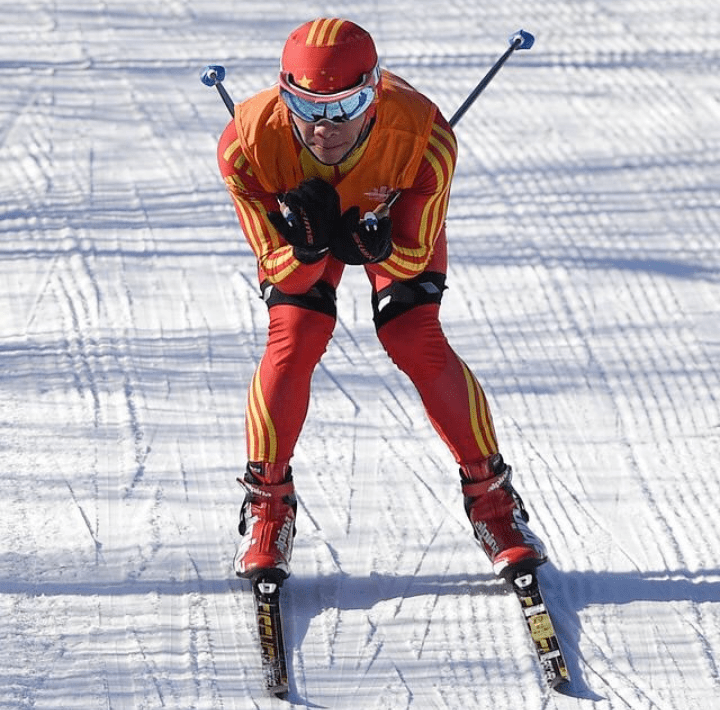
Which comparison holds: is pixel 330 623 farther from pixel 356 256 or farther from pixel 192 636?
pixel 356 256

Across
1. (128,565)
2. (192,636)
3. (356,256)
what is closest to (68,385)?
(128,565)

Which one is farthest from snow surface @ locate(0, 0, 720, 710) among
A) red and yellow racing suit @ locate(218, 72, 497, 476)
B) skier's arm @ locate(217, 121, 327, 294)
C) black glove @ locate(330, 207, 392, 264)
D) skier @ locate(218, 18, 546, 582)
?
black glove @ locate(330, 207, 392, 264)

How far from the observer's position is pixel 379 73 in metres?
3.57

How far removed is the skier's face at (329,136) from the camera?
3.49 m

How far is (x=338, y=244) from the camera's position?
357 centimetres

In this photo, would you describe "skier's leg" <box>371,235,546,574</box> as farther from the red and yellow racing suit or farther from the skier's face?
the skier's face

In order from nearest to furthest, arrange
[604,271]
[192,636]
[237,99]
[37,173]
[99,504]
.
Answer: [192,636], [99,504], [604,271], [37,173], [237,99]

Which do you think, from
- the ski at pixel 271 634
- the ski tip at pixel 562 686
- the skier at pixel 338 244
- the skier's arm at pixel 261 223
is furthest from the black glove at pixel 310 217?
the ski tip at pixel 562 686

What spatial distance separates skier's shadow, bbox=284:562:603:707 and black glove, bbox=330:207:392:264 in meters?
1.14

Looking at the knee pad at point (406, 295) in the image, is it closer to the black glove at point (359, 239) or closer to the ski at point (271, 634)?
the black glove at point (359, 239)

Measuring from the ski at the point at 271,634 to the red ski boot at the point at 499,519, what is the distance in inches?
26.7

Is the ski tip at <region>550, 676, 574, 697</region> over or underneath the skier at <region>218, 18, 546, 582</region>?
underneath

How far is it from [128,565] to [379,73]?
1.80 m

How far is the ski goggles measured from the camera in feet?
11.2
